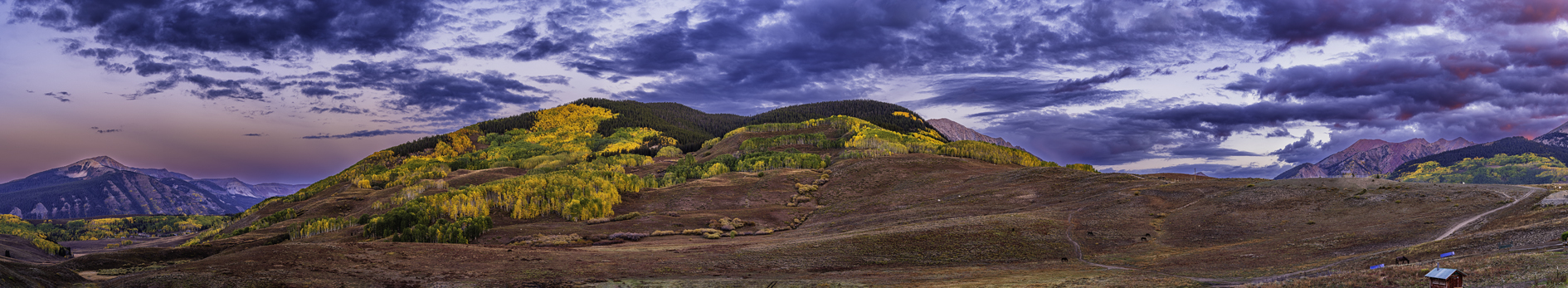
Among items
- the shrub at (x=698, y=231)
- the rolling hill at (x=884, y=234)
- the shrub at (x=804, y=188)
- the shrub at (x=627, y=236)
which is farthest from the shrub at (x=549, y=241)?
the shrub at (x=804, y=188)

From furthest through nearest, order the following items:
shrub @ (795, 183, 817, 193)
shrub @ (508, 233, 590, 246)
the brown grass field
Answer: shrub @ (795, 183, 817, 193)
shrub @ (508, 233, 590, 246)
the brown grass field

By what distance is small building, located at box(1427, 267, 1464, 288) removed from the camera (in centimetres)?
1852

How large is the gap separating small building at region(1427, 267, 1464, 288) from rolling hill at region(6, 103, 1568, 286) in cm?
322

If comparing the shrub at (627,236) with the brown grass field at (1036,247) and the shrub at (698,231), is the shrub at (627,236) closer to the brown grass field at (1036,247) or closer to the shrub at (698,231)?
the brown grass field at (1036,247)

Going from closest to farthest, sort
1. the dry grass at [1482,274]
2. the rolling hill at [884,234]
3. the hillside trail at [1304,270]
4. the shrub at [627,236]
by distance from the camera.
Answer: the dry grass at [1482,274]
the hillside trail at [1304,270]
the rolling hill at [884,234]
the shrub at [627,236]

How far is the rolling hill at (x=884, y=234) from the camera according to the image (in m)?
33.7

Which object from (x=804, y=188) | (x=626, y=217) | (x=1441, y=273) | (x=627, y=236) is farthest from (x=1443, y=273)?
(x=804, y=188)

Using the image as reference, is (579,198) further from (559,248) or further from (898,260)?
(898,260)

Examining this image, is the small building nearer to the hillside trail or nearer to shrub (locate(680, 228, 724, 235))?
the hillside trail

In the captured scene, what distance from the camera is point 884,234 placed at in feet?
170

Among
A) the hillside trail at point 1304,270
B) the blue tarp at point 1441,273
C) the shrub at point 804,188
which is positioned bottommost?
the hillside trail at point 1304,270

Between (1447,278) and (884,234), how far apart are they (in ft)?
115

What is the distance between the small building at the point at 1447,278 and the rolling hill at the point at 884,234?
3.22m

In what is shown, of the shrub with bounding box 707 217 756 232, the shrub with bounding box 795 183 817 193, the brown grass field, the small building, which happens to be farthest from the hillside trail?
the shrub with bounding box 795 183 817 193
